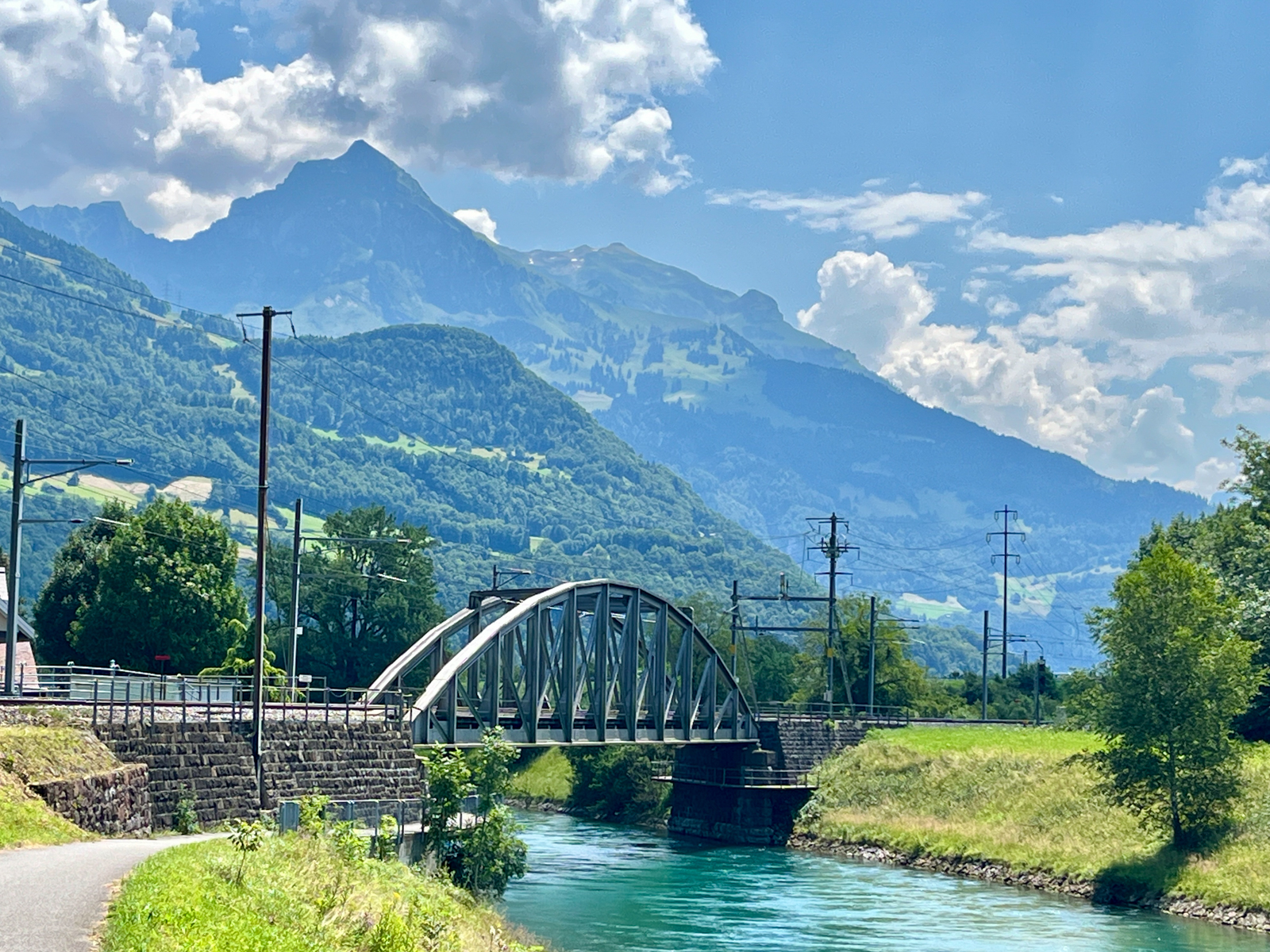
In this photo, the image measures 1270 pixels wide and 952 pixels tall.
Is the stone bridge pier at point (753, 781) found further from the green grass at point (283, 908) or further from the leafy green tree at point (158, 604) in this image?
the green grass at point (283, 908)

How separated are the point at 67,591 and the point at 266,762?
58.1 m

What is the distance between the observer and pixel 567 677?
219 feet

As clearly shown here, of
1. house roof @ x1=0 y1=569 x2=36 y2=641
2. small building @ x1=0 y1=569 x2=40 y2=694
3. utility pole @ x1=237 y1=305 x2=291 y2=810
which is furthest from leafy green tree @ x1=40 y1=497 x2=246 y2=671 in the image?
utility pole @ x1=237 y1=305 x2=291 y2=810

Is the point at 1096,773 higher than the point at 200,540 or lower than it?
lower

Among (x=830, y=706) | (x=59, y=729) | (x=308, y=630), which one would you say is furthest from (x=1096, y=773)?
(x=308, y=630)

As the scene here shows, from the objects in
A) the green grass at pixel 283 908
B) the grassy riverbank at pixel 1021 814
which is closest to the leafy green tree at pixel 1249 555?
the grassy riverbank at pixel 1021 814

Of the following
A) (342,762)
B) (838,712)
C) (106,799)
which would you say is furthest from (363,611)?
(106,799)

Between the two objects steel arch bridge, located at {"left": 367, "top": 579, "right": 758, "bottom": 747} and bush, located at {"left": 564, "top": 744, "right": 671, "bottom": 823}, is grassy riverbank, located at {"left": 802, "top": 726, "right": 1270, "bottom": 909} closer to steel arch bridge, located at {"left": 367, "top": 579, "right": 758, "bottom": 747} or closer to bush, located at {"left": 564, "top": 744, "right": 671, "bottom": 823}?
steel arch bridge, located at {"left": 367, "top": 579, "right": 758, "bottom": 747}

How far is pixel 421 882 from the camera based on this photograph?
3534cm

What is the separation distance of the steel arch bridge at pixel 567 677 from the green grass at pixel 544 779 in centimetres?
1804

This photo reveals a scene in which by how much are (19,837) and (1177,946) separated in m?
33.9

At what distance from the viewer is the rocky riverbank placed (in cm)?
5359

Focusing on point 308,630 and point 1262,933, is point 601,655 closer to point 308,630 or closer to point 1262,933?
point 1262,933

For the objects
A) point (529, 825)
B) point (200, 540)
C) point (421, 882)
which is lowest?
point (529, 825)
